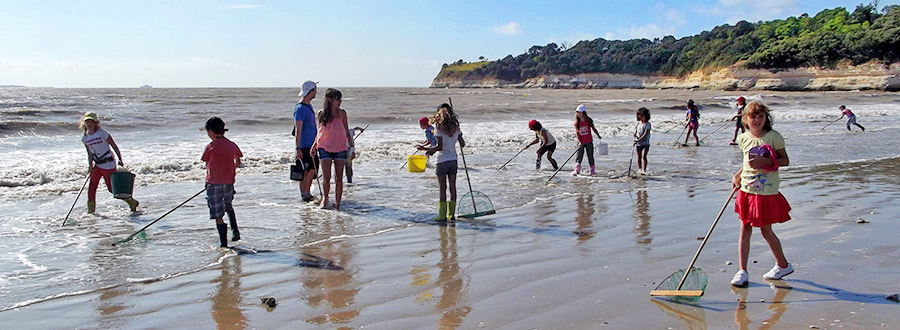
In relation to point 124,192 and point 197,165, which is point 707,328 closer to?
point 124,192

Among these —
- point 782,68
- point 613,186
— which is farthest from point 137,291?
point 782,68

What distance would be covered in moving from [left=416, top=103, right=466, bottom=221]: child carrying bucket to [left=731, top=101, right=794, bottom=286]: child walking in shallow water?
3505 millimetres

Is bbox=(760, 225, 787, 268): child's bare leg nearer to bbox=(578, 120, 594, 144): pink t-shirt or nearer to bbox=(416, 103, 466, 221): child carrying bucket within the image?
bbox=(416, 103, 466, 221): child carrying bucket

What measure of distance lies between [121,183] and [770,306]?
23.9 feet

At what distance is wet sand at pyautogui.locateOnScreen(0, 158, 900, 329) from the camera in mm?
4277

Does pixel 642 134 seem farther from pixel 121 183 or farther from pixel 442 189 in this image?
pixel 121 183

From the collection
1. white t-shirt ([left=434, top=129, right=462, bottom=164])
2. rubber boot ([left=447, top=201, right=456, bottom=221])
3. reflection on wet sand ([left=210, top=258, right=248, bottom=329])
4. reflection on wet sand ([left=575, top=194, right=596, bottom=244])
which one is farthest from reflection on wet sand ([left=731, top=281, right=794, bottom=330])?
white t-shirt ([left=434, top=129, right=462, bottom=164])

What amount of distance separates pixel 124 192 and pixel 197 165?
5402 millimetres

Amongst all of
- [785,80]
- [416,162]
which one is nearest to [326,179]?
[416,162]

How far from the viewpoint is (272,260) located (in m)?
6.08

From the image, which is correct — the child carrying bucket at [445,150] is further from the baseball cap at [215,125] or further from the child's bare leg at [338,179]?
the baseball cap at [215,125]

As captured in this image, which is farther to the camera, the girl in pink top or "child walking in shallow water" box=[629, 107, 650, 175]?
"child walking in shallow water" box=[629, 107, 650, 175]

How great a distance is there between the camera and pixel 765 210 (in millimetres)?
4797

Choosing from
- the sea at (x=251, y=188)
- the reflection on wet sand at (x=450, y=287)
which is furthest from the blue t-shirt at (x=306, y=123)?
the reflection on wet sand at (x=450, y=287)
